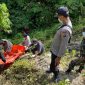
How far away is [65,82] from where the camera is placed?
671 cm

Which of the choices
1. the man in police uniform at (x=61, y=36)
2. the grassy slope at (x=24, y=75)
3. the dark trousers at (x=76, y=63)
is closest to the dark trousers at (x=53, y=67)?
the man in police uniform at (x=61, y=36)

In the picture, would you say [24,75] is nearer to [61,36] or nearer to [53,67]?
[53,67]

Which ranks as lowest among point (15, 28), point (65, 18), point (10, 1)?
point (15, 28)

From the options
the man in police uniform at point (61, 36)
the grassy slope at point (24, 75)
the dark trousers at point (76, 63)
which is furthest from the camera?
the dark trousers at point (76, 63)

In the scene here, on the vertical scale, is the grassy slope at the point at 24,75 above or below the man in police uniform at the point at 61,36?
below

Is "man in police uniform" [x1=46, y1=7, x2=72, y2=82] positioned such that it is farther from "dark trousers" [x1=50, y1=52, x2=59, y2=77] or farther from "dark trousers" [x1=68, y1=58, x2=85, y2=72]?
"dark trousers" [x1=68, y1=58, x2=85, y2=72]

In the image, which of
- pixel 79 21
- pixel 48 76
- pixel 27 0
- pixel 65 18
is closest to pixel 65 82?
pixel 48 76

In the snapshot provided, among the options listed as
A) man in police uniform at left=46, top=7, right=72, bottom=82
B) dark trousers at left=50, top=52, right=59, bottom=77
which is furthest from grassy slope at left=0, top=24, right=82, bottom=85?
man in police uniform at left=46, top=7, right=72, bottom=82

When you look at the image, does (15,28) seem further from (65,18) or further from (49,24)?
(65,18)

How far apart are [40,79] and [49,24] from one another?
7.25 meters

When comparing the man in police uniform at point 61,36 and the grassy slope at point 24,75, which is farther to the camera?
the grassy slope at point 24,75

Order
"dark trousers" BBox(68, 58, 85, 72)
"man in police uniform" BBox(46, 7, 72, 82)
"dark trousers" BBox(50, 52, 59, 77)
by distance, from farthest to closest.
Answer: "dark trousers" BBox(68, 58, 85, 72) → "dark trousers" BBox(50, 52, 59, 77) → "man in police uniform" BBox(46, 7, 72, 82)

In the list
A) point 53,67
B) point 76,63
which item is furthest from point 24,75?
point 76,63

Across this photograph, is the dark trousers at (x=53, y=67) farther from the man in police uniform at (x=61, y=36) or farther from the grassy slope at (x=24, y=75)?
the grassy slope at (x=24, y=75)
